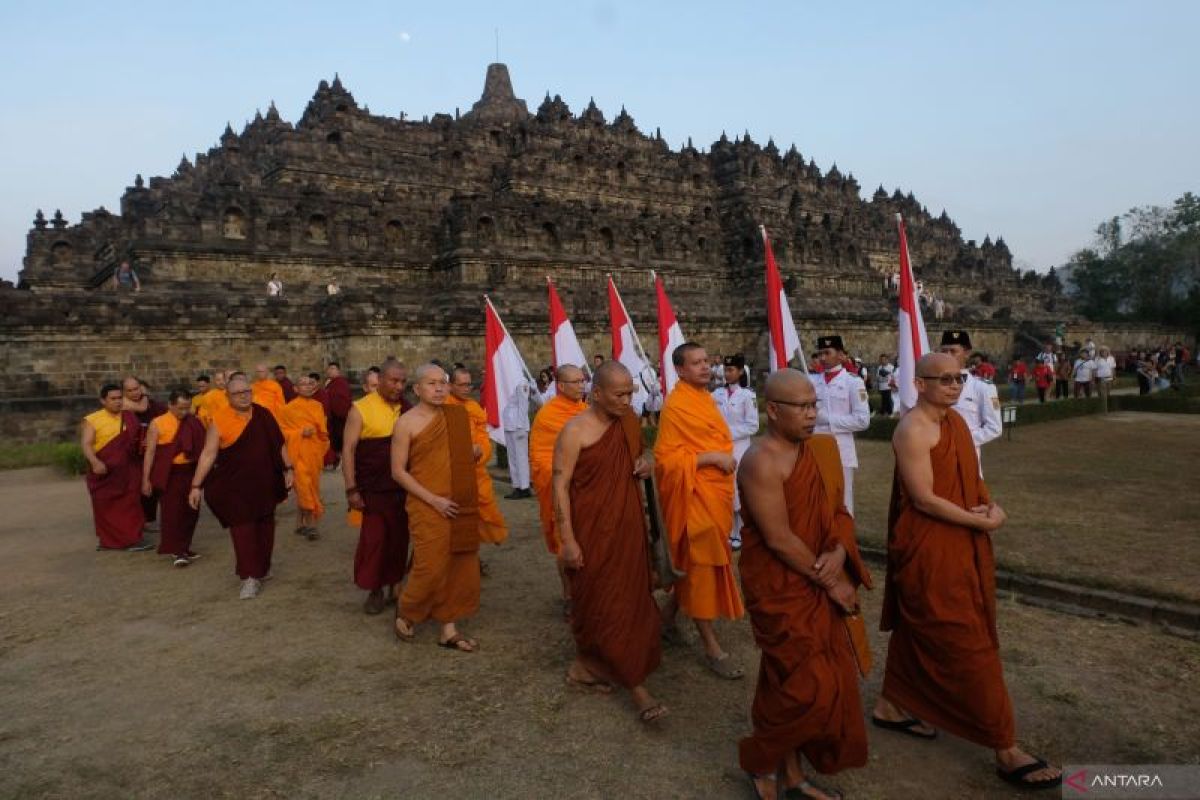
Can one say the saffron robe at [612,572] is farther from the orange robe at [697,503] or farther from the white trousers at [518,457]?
the white trousers at [518,457]

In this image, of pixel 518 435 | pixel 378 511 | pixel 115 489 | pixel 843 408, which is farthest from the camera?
pixel 518 435

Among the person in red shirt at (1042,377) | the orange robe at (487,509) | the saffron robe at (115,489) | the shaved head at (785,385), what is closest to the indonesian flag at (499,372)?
the orange robe at (487,509)

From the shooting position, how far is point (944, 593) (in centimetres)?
336

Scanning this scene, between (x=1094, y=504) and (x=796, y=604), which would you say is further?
(x=1094, y=504)

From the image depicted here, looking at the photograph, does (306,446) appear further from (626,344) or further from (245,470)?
(626,344)

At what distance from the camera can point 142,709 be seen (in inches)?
167

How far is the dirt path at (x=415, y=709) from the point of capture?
3412mm

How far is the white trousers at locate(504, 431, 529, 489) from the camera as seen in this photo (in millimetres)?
10469

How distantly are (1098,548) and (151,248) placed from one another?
25512mm

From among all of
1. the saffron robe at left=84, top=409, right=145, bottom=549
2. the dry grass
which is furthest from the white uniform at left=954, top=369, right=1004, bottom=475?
the saffron robe at left=84, top=409, right=145, bottom=549

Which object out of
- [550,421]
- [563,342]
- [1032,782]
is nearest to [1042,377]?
[563,342]

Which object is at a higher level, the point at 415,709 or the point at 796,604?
the point at 796,604

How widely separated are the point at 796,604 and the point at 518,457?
781 cm

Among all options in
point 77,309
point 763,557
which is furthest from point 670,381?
point 77,309
